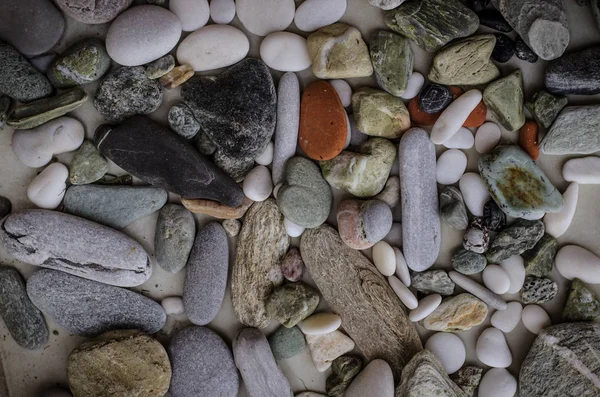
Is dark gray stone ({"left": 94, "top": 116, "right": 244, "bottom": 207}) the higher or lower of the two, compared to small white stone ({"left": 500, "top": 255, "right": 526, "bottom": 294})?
higher

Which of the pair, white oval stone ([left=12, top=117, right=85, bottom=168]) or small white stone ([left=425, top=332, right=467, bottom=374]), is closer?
white oval stone ([left=12, top=117, right=85, bottom=168])

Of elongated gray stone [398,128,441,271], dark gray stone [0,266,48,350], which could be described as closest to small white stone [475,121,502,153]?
elongated gray stone [398,128,441,271]

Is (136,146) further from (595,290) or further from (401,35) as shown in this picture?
(595,290)

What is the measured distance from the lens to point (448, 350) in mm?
1550

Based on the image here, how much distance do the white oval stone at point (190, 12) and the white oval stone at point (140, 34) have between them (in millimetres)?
29

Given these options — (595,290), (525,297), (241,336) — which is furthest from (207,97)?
(595,290)

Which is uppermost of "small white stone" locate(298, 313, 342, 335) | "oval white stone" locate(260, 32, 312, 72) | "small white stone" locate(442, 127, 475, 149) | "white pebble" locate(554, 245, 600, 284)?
"oval white stone" locate(260, 32, 312, 72)

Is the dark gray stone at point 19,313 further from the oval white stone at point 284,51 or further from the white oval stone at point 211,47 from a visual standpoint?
the oval white stone at point 284,51

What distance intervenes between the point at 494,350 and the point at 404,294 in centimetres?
35

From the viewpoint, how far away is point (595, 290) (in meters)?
1.53

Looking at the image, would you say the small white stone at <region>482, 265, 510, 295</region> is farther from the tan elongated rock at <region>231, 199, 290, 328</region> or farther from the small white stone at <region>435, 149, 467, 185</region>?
the tan elongated rock at <region>231, 199, 290, 328</region>

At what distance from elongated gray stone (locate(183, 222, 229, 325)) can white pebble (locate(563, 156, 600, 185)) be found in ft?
3.57

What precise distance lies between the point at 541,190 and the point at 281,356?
96cm

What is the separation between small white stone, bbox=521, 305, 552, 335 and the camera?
1537 mm
